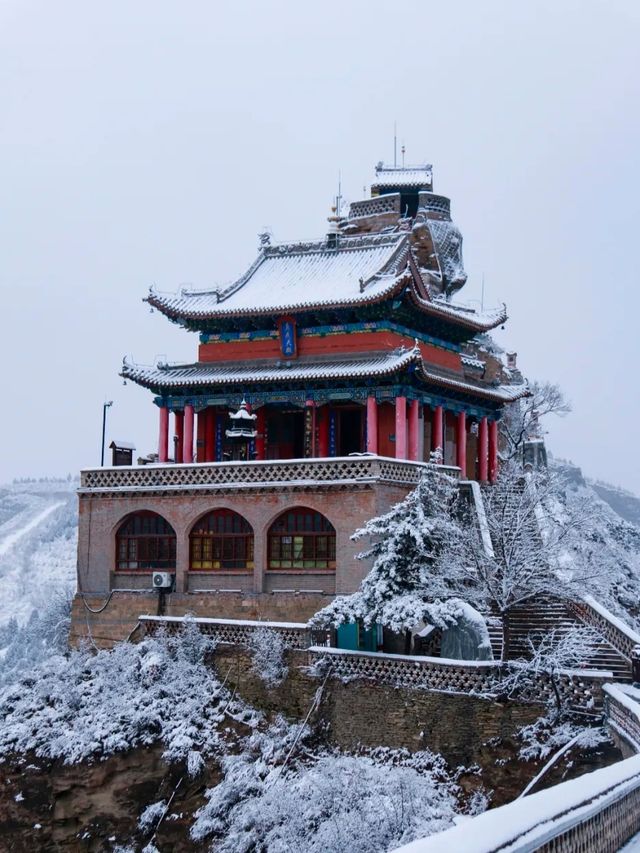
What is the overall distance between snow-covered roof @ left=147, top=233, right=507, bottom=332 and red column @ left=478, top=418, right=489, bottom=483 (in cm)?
342

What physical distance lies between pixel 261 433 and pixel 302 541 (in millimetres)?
7437

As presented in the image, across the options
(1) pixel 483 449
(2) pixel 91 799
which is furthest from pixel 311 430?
(2) pixel 91 799

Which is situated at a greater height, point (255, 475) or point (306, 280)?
point (306, 280)

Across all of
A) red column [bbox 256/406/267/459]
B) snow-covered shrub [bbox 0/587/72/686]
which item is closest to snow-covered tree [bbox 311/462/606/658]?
red column [bbox 256/406/267/459]

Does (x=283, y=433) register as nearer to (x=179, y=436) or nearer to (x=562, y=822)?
(x=179, y=436)

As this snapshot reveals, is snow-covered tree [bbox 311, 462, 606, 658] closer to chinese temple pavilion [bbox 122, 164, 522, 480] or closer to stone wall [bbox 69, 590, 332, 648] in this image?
stone wall [bbox 69, 590, 332, 648]

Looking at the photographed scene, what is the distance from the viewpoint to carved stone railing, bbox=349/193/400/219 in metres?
53.5

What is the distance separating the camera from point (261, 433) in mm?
36781

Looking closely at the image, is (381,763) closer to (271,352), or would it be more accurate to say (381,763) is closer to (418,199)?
(271,352)

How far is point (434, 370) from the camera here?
36500mm

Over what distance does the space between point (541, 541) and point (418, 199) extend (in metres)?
32.2

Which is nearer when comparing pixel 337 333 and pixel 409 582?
pixel 409 582

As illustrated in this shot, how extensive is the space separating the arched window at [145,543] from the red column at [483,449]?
12188 mm

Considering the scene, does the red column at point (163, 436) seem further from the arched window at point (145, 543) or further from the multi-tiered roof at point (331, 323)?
the arched window at point (145, 543)
